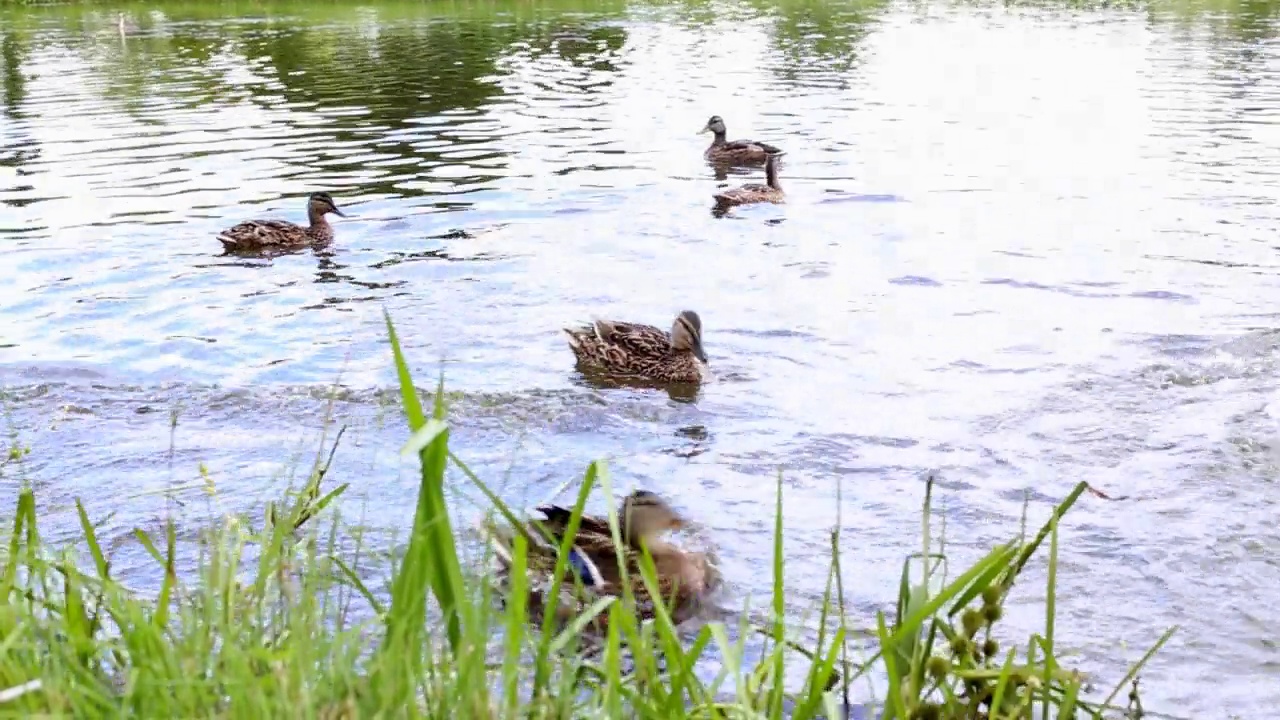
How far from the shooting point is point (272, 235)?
1250 centimetres

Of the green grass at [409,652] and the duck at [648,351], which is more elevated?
the green grass at [409,652]

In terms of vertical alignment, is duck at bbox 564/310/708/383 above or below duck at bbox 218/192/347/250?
below

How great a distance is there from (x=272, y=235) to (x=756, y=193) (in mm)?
4764

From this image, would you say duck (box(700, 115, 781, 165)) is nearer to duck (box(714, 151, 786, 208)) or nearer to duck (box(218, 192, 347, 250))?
duck (box(714, 151, 786, 208))

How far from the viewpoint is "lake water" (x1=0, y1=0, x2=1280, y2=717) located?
21.9 ft

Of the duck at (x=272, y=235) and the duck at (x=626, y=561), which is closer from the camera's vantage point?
the duck at (x=626, y=561)

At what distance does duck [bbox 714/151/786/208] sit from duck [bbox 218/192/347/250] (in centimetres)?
387

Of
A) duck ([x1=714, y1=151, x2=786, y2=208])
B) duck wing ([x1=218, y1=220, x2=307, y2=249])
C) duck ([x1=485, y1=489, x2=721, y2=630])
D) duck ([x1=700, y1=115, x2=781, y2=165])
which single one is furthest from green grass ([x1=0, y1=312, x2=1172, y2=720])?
duck ([x1=700, y1=115, x2=781, y2=165])

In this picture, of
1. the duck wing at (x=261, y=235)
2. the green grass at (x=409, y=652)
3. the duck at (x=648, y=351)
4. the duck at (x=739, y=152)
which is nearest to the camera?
the green grass at (x=409, y=652)

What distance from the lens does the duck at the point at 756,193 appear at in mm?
14109

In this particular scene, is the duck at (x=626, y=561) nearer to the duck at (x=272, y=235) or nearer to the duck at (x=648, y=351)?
the duck at (x=648, y=351)

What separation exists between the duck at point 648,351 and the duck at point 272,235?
4.13m

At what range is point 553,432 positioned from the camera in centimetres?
815

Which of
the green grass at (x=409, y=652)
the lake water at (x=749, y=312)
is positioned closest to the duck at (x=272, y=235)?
the lake water at (x=749, y=312)
